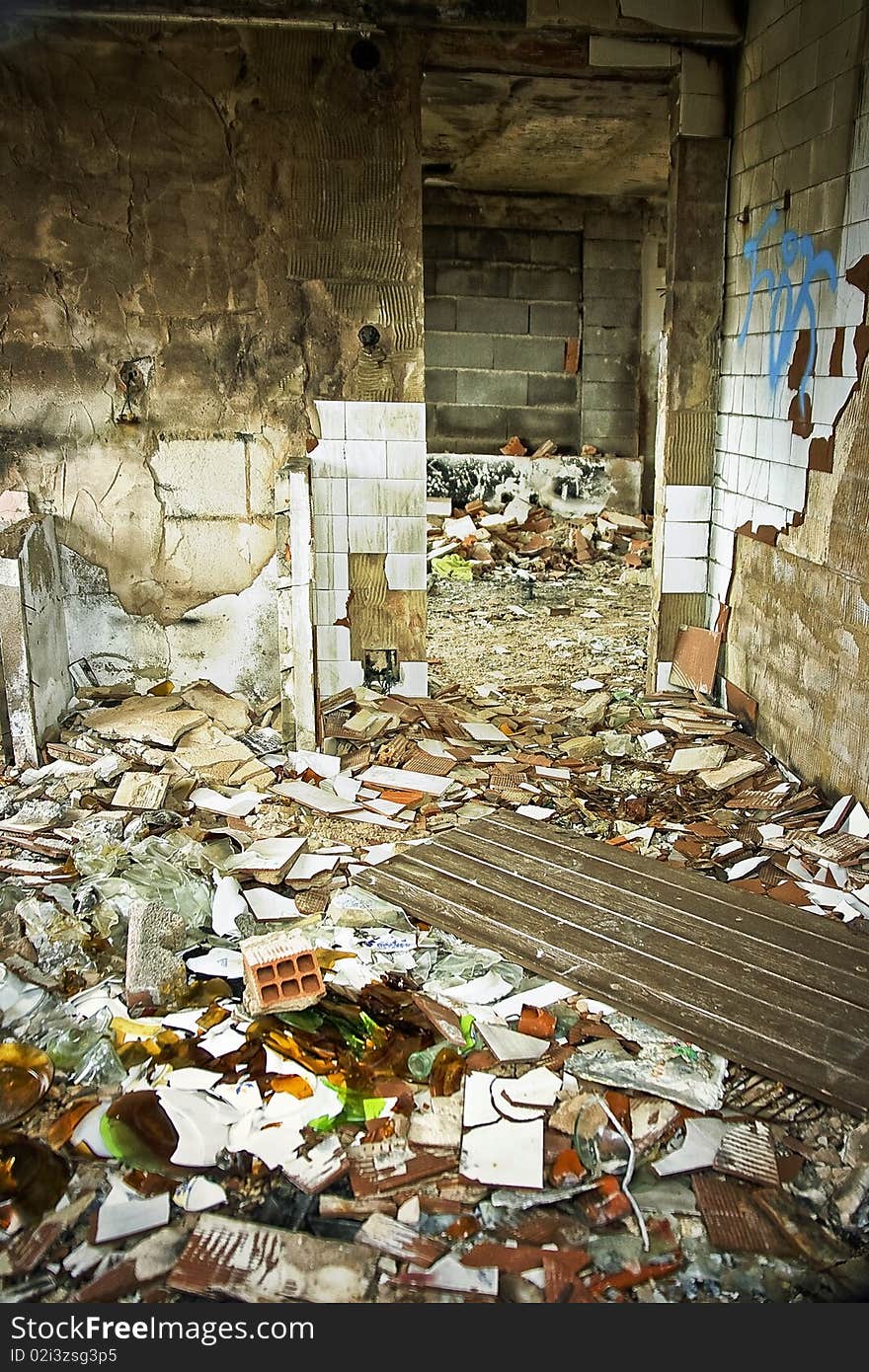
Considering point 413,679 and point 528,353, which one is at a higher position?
point 528,353

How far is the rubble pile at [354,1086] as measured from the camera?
2.53 meters

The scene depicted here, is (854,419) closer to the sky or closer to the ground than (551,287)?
closer to the ground

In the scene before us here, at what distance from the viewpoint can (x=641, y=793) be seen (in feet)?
16.9

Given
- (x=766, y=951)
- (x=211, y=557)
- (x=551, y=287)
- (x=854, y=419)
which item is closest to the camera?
(x=766, y=951)

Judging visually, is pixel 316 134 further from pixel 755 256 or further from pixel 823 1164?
pixel 823 1164

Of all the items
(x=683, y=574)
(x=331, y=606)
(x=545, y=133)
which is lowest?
(x=331, y=606)

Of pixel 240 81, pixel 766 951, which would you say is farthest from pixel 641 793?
pixel 240 81

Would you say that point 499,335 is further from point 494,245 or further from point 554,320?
point 494,245

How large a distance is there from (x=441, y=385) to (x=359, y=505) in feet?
20.6

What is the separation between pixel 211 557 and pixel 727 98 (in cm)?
367

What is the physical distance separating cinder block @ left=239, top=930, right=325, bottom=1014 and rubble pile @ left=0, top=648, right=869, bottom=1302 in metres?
0.01

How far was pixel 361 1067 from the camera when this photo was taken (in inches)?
124

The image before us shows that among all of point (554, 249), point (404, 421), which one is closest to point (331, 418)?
point (404, 421)

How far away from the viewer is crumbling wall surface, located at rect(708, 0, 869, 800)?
4492 mm
